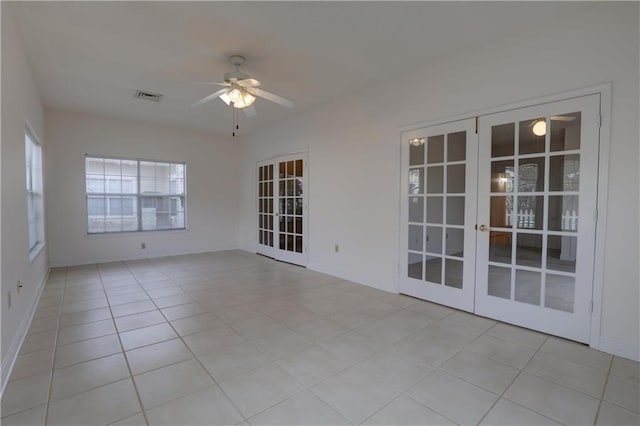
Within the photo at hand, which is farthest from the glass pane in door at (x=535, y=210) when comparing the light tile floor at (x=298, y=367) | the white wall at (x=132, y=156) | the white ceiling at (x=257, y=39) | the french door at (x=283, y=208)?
the white wall at (x=132, y=156)

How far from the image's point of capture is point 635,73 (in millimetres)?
2314

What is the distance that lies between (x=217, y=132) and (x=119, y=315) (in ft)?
15.0

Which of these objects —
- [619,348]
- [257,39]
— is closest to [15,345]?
[257,39]

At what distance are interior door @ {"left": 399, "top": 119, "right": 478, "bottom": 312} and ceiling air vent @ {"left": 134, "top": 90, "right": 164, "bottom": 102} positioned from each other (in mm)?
3542

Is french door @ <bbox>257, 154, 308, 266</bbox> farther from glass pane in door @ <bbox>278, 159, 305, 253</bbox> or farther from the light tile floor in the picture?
the light tile floor

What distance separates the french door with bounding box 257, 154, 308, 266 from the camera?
5.46 m

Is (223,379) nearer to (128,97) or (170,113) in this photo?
(128,97)

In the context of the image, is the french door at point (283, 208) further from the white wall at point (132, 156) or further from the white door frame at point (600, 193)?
the white door frame at point (600, 193)

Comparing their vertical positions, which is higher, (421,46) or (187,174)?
(421,46)

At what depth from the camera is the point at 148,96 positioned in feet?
14.8

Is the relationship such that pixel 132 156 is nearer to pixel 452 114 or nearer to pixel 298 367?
pixel 298 367

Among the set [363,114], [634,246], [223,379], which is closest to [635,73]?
[634,246]

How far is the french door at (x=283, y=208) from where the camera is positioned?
5.46m

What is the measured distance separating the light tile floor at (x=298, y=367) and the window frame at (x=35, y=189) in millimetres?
1022
